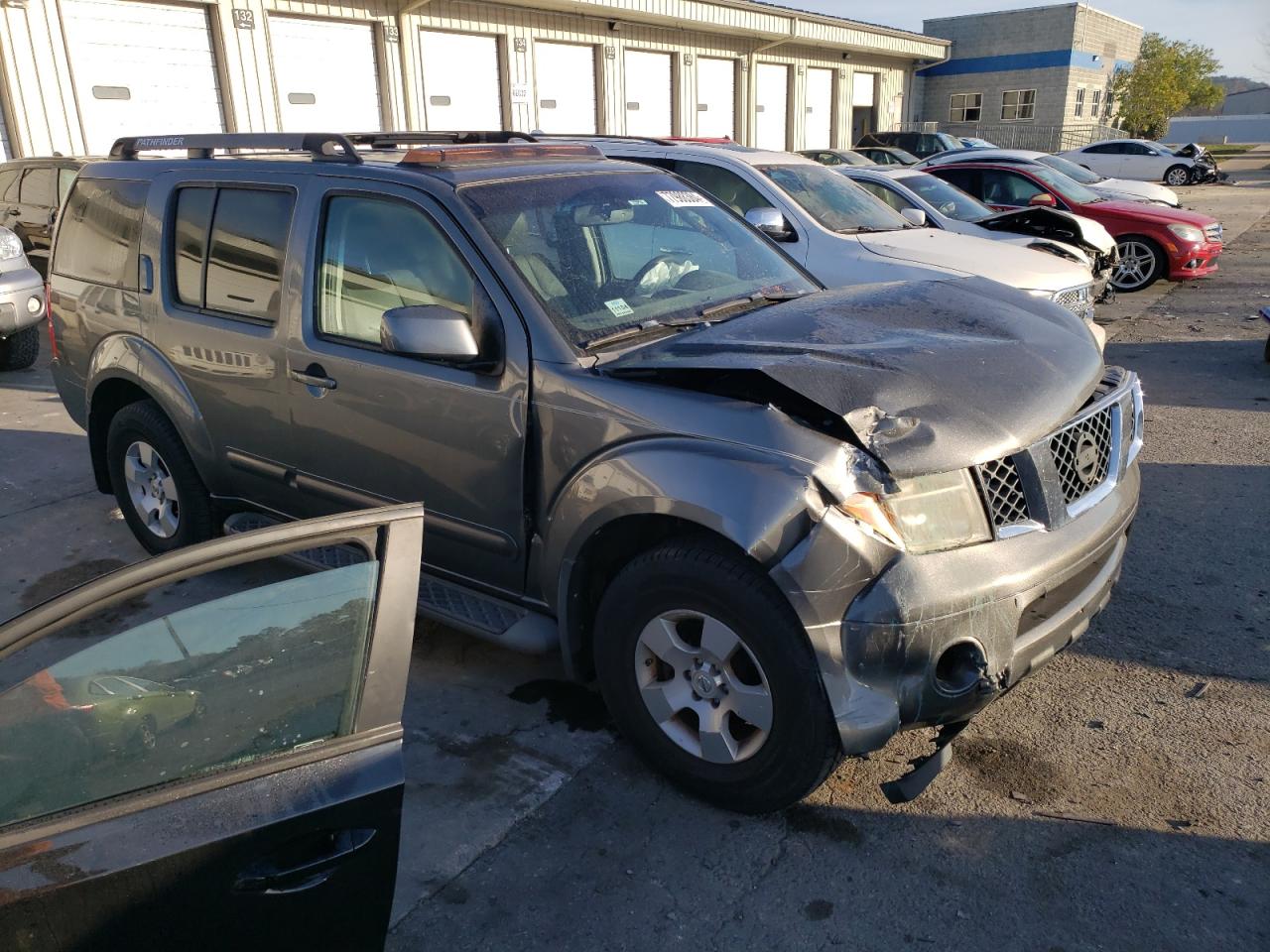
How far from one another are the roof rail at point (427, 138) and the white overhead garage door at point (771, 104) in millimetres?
22979

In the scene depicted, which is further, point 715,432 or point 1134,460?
point 1134,460

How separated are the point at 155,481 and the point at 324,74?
13.0 metres

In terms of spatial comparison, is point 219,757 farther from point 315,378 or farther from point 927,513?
point 315,378

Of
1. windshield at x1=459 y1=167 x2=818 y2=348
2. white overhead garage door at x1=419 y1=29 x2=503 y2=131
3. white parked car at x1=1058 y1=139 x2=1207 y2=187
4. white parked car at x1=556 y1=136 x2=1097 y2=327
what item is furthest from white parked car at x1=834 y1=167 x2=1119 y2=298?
white parked car at x1=1058 y1=139 x2=1207 y2=187

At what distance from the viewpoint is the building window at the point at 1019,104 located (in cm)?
4269

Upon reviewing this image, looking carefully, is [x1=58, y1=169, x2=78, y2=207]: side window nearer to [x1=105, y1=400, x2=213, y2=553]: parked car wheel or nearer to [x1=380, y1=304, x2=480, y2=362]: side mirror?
[x1=105, y1=400, x2=213, y2=553]: parked car wheel

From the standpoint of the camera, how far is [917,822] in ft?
9.86

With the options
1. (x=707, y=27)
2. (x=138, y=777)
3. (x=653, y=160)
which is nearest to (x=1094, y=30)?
(x=707, y=27)

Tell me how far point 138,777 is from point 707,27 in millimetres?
24262

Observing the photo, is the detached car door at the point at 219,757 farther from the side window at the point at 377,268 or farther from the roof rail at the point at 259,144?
the roof rail at the point at 259,144

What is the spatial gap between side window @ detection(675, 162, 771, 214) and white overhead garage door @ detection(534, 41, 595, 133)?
12.6m

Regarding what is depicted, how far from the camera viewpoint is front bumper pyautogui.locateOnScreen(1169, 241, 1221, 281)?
11945 mm

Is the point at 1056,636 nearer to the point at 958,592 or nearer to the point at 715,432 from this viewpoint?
the point at 958,592

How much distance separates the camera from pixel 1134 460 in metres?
3.49
